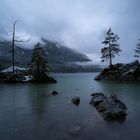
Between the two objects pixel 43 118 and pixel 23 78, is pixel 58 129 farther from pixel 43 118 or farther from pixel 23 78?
pixel 23 78

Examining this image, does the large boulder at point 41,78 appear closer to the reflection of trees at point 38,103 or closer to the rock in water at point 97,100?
the reflection of trees at point 38,103

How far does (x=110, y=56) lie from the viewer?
51281mm

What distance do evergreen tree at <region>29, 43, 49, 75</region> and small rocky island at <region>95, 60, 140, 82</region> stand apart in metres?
17.7

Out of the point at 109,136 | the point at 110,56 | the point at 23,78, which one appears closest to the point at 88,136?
the point at 109,136

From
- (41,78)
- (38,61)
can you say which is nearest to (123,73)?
(41,78)

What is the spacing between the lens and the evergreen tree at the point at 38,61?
39.4m

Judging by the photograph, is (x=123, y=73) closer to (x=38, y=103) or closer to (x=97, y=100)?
(x=97, y=100)

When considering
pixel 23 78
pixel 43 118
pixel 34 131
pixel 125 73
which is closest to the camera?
pixel 34 131

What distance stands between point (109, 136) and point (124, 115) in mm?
3285

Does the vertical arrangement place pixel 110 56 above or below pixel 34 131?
above

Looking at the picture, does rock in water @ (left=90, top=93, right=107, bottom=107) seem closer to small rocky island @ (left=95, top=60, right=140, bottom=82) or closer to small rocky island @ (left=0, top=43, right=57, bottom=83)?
small rocky island @ (left=0, top=43, right=57, bottom=83)

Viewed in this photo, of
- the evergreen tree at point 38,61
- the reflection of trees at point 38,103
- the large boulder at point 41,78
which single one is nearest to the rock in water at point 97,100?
the reflection of trees at point 38,103

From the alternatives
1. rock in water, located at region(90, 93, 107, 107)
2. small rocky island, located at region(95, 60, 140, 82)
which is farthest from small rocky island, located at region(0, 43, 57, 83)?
rock in water, located at region(90, 93, 107, 107)

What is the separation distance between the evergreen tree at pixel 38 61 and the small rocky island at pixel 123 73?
17695 millimetres
